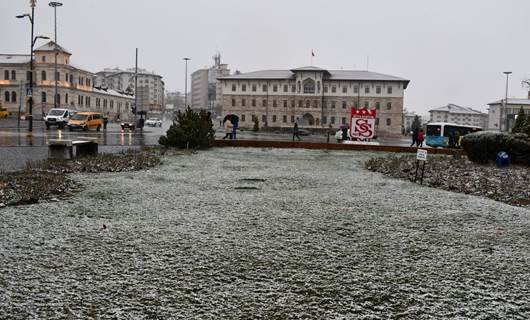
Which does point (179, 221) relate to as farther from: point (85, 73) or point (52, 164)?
point (85, 73)

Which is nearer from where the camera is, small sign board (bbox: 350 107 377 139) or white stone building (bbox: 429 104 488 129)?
small sign board (bbox: 350 107 377 139)

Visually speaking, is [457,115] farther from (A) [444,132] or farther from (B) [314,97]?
(A) [444,132]

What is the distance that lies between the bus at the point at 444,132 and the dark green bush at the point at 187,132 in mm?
25520

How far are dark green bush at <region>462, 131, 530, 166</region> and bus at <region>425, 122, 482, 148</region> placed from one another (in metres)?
22.9

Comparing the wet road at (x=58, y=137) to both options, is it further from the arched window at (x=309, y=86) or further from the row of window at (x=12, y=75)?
the row of window at (x=12, y=75)

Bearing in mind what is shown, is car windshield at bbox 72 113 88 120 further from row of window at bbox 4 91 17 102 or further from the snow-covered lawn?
row of window at bbox 4 91 17 102

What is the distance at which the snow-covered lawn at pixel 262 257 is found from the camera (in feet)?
14.5

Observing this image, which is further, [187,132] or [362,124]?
[362,124]

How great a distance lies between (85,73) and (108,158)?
294 ft

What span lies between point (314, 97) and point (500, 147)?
2778 inches

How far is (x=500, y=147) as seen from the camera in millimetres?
18594

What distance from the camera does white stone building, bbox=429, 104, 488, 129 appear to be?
170625 mm

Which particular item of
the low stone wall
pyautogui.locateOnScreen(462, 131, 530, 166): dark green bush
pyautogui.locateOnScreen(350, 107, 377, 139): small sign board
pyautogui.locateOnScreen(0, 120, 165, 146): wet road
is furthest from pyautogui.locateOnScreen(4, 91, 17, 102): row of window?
pyautogui.locateOnScreen(462, 131, 530, 166): dark green bush

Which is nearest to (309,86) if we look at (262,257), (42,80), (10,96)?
(42,80)
